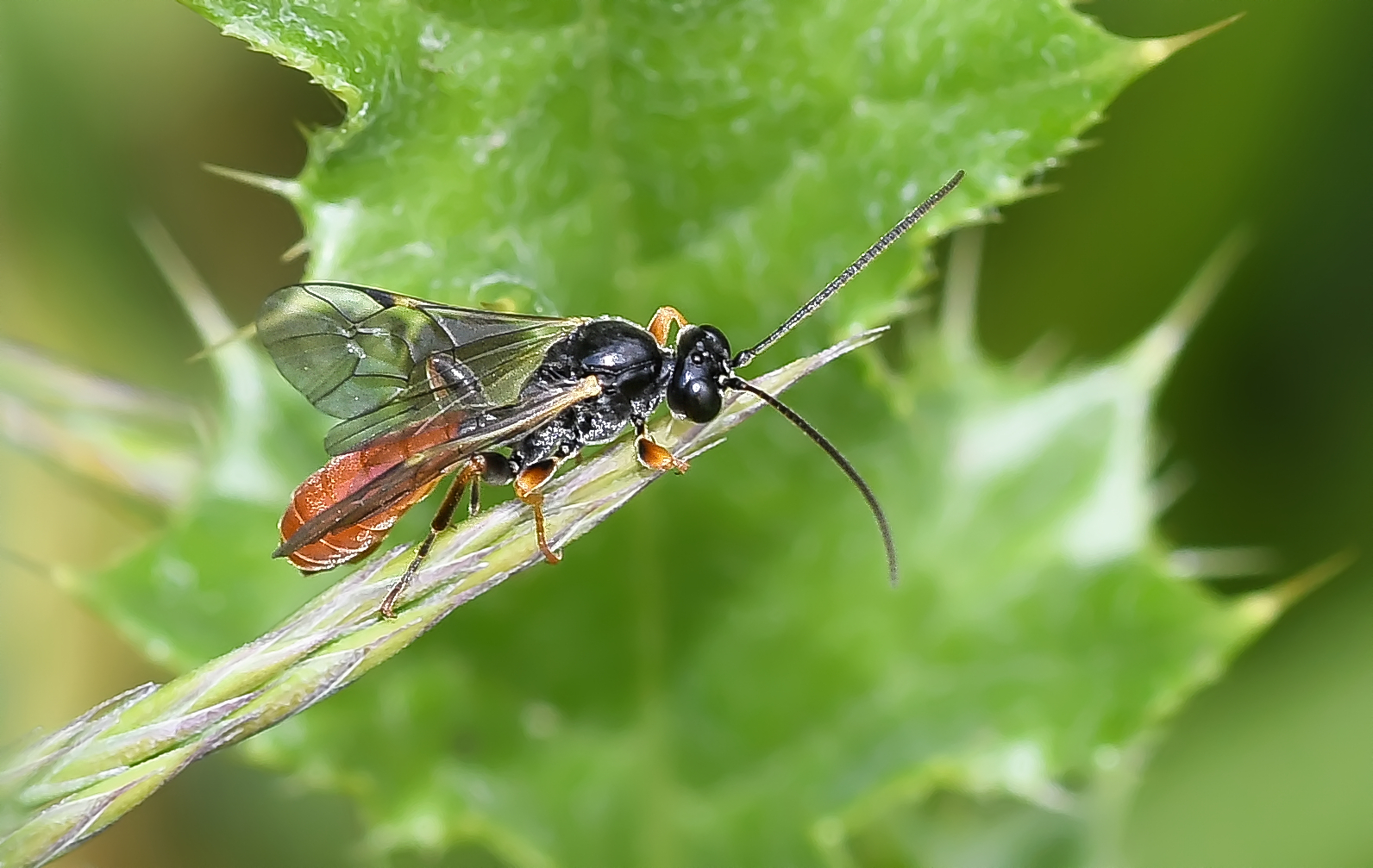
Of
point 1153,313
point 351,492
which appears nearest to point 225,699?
point 351,492

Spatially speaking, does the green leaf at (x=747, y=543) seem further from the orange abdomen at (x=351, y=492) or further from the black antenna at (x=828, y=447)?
the orange abdomen at (x=351, y=492)

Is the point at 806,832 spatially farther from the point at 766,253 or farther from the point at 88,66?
the point at 88,66

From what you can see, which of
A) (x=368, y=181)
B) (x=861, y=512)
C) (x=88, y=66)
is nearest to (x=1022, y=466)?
(x=861, y=512)

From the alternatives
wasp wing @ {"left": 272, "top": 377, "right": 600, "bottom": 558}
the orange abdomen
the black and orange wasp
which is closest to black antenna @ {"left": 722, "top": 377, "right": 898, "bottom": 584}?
the black and orange wasp

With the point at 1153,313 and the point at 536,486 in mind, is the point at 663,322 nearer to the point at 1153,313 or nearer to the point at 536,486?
the point at 536,486

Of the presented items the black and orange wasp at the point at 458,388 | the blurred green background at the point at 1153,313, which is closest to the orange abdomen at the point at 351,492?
the black and orange wasp at the point at 458,388

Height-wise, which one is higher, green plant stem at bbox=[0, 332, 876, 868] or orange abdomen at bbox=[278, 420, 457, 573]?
orange abdomen at bbox=[278, 420, 457, 573]

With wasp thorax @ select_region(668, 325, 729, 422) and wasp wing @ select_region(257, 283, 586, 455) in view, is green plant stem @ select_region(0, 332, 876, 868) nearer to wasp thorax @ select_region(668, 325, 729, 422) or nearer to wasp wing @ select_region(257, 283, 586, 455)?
wasp thorax @ select_region(668, 325, 729, 422)
